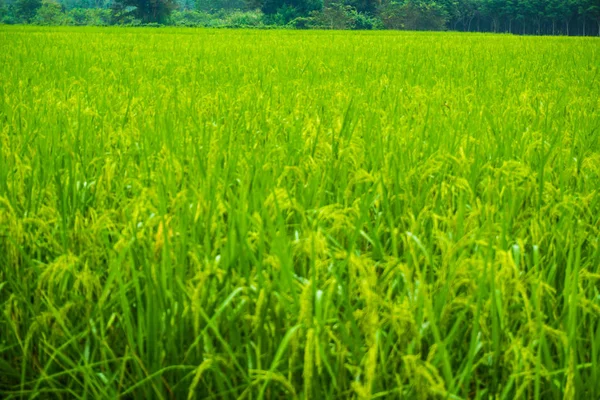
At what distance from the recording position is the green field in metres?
0.90

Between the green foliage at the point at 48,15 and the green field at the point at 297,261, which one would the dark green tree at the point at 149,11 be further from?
the green field at the point at 297,261

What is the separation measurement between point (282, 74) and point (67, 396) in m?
4.81

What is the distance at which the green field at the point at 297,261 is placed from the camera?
0.90 metres


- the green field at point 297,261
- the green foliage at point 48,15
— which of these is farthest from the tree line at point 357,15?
the green field at point 297,261

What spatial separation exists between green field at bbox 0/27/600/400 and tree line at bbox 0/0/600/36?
37.3 meters

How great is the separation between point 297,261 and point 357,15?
5104cm

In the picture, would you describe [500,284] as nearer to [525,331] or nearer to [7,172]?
[525,331]

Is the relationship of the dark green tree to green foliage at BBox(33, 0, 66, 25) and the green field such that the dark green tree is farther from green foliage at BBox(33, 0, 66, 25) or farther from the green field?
the green field

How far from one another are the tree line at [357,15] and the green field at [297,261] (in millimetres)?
37322

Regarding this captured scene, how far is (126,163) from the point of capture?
6.52 ft

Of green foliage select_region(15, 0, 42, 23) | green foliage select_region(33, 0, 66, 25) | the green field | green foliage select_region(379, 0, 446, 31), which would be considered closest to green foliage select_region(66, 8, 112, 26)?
green foliage select_region(33, 0, 66, 25)

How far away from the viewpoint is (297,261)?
1307mm

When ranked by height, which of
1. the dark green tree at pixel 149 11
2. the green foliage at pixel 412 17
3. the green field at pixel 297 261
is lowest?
the green field at pixel 297 261

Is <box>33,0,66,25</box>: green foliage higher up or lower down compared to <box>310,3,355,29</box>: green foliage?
→ higher up
